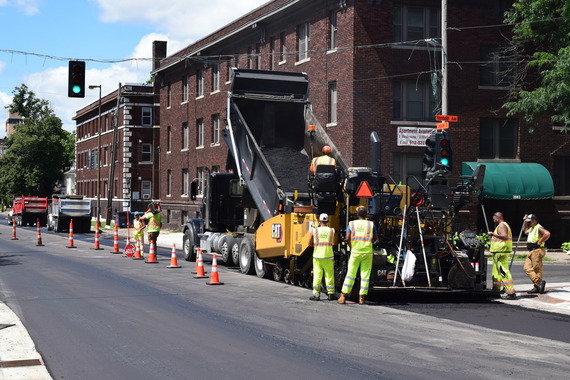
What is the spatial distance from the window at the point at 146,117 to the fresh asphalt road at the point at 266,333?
5123 cm

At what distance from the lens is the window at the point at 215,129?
46.6 metres

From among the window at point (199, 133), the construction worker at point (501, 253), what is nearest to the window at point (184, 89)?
the window at point (199, 133)

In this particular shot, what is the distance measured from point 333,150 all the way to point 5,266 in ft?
34.1

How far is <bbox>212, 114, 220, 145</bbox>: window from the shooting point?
4662 centimetres

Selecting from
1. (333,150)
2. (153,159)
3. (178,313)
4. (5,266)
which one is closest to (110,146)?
(153,159)

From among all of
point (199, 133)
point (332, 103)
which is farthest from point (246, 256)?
point (199, 133)

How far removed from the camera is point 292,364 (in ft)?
29.7

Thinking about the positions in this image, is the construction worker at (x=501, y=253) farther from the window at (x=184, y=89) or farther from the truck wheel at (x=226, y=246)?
the window at (x=184, y=89)

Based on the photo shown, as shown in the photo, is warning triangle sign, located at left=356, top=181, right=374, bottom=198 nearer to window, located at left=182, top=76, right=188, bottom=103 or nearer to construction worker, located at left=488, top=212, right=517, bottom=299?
construction worker, located at left=488, top=212, right=517, bottom=299

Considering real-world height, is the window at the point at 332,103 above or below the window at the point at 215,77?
below

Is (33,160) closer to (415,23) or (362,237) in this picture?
(415,23)

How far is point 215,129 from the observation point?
4700cm

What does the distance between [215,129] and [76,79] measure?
24.2m

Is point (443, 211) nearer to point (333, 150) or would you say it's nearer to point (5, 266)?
point (333, 150)
